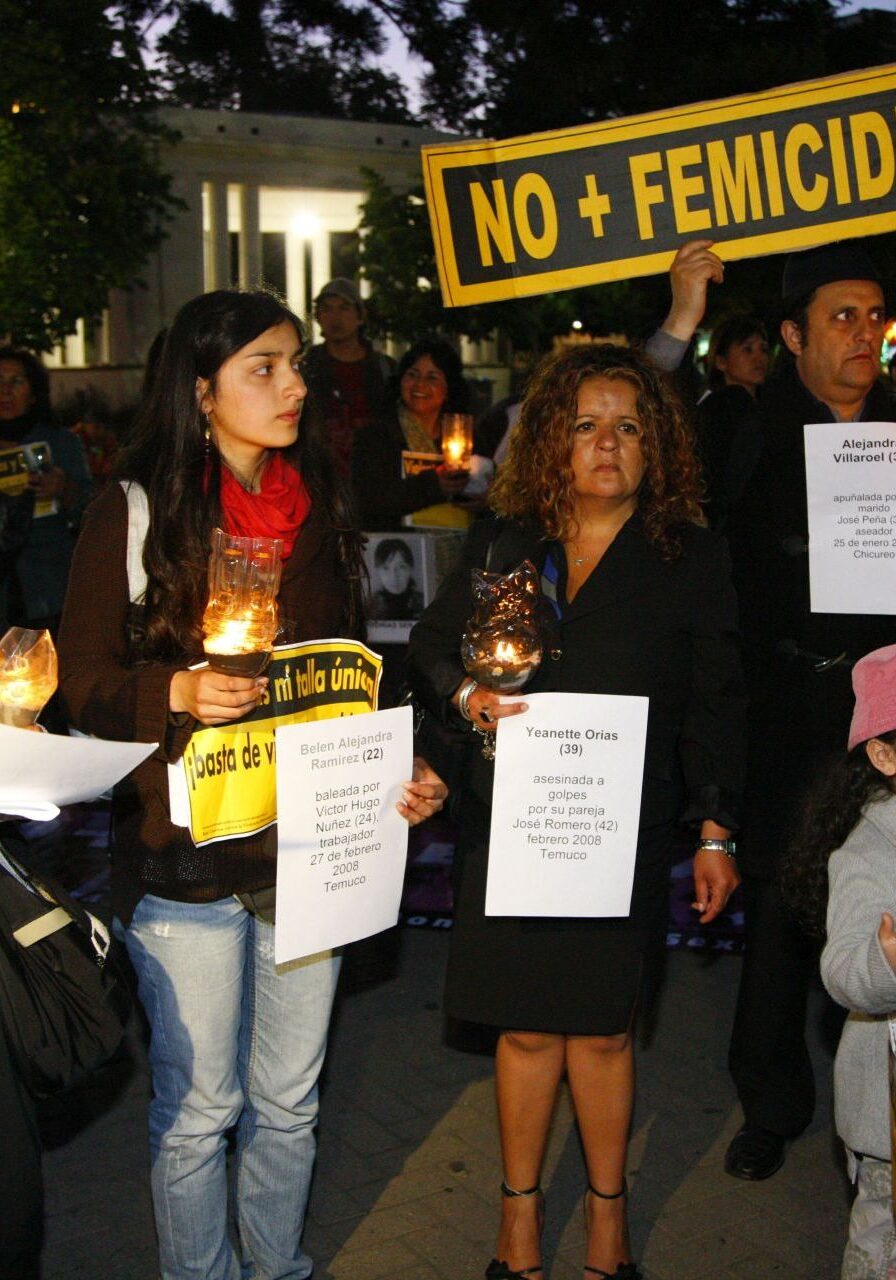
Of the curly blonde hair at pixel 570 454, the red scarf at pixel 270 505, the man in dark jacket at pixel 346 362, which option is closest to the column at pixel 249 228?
the man in dark jacket at pixel 346 362

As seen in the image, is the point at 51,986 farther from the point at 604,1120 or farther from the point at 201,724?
the point at 604,1120

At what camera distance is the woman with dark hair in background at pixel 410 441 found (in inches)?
273

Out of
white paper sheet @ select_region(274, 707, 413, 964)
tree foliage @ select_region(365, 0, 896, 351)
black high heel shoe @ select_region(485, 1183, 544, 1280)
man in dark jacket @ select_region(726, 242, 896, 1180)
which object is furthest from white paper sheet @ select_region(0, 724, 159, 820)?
tree foliage @ select_region(365, 0, 896, 351)

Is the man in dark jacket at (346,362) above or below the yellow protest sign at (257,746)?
above

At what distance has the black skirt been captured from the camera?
3447 millimetres

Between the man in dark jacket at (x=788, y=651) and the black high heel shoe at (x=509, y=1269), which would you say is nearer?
the black high heel shoe at (x=509, y=1269)

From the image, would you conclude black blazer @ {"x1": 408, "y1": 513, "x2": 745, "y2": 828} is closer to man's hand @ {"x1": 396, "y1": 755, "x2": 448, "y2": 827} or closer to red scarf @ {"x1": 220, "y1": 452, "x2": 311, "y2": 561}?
man's hand @ {"x1": 396, "y1": 755, "x2": 448, "y2": 827}

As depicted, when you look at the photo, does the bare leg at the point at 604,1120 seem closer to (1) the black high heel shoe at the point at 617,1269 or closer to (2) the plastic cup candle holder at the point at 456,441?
(1) the black high heel shoe at the point at 617,1269

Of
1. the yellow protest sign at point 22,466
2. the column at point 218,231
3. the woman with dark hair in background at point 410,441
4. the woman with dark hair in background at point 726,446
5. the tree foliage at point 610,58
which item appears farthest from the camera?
the column at point 218,231

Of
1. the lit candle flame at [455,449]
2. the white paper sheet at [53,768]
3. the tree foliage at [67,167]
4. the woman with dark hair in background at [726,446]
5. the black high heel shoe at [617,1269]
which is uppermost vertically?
the tree foliage at [67,167]

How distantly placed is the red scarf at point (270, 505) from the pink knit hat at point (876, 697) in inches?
51.0

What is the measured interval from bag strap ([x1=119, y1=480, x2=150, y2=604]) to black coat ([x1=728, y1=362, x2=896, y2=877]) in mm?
1964

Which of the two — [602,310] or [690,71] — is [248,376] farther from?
[690,71]

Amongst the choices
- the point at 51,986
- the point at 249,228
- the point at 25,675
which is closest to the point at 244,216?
the point at 249,228
